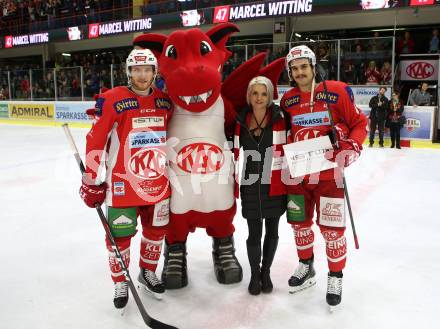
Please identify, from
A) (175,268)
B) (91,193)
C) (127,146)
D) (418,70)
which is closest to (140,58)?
(127,146)

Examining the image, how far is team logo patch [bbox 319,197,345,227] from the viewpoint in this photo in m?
2.33

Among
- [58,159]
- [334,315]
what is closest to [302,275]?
[334,315]

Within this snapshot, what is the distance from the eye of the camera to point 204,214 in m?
2.62

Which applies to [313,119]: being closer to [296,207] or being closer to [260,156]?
[260,156]

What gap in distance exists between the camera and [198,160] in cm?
249

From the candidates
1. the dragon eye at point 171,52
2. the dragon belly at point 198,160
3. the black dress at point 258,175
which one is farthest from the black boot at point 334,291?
the dragon eye at point 171,52

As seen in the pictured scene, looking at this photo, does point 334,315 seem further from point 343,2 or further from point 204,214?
point 343,2

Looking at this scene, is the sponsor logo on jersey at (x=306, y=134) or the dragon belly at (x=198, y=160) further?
the dragon belly at (x=198, y=160)

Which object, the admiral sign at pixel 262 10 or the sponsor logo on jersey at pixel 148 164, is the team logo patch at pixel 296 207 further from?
the admiral sign at pixel 262 10

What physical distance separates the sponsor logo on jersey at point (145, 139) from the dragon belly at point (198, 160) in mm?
133

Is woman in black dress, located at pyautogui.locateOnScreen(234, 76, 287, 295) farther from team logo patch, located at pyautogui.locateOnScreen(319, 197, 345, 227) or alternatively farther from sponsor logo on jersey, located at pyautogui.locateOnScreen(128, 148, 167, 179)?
sponsor logo on jersey, located at pyautogui.locateOnScreen(128, 148, 167, 179)

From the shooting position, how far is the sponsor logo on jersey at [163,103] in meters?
2.39

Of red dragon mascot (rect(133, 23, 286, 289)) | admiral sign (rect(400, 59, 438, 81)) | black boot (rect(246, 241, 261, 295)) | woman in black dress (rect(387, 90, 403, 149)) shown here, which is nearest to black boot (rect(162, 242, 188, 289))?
red dragon mascot (rect(133, 23, 286, 289))

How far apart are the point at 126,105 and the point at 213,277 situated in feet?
4.14
